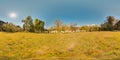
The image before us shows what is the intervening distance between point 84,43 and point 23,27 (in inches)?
1983

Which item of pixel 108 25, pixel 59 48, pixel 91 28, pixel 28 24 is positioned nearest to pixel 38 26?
pixel 28 24

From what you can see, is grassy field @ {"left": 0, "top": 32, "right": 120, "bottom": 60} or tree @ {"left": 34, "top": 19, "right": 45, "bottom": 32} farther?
tree @ {"left": 34, "top": 19, "right": 45, "bottom": 32}

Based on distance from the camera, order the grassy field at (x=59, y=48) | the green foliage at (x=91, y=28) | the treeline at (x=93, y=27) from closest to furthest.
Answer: the grassy field at (x=59, y=48) → the treeline at (x=93, y=27) → the green foliage at (x=91, y=28)

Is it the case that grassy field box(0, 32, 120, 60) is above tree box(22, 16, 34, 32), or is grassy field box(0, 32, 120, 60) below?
below

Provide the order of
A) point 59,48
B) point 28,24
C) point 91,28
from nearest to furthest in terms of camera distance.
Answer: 1. point 59,48
2. point 28,24
3. point 91,28

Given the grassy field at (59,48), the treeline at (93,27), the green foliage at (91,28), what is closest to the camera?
the grassy field at (59,48)

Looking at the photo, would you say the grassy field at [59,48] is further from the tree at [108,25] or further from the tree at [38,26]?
the tree at [108,25]

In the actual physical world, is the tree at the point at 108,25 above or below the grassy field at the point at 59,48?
above

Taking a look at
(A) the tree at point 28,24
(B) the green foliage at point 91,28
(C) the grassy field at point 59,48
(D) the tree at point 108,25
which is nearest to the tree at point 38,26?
(A) the tree at point 28,24

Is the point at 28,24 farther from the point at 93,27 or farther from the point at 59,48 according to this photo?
the point at 59,48

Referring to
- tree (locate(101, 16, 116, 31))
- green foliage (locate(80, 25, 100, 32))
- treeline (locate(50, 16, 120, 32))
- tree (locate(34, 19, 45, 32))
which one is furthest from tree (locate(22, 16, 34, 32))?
tree (locate(101, 16, 116, 31))

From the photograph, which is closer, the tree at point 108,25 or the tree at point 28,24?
the tree at point 28,24

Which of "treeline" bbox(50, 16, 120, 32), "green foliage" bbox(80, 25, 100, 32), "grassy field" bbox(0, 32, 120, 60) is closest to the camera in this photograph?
"grassy field" bbox(0, 32, 120, 60)

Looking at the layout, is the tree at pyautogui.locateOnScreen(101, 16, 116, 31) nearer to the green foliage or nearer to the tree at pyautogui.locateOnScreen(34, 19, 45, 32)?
the green foliage
